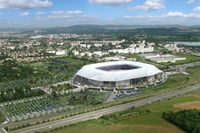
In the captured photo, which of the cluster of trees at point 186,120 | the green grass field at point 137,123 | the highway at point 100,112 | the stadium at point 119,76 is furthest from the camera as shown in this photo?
the stadium at point 119,76

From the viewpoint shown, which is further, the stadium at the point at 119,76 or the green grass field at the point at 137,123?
the stadium at the point at 119,76

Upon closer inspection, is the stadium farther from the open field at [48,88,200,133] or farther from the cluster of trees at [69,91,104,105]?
the open field at [48,88,200,133]

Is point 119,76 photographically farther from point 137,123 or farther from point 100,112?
point 137,123

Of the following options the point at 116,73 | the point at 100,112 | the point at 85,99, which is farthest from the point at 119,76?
the point at 100,112

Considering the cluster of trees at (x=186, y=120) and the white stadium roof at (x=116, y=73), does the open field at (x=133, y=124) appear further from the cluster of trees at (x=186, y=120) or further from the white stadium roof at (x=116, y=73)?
the white stadium roof at (x=116, y=73)

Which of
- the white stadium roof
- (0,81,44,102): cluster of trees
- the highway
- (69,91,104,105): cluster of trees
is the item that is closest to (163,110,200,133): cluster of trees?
the highway

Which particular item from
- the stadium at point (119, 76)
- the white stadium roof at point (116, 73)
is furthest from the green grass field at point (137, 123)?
the white stadium roof at point (116, 73)

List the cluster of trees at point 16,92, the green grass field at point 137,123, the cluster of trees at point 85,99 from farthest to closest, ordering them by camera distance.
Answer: the cluster of trees at point 16,92, the cluster of trees at point 85,99, the green grass field at point 137,123

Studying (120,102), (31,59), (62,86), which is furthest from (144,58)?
(120,102)

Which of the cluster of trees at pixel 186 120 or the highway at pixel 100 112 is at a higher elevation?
the cluster of trees at pixel 186 120
